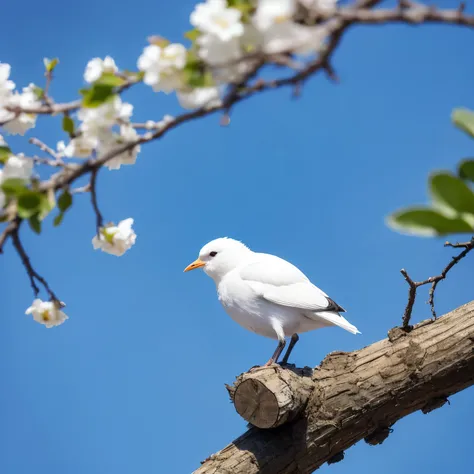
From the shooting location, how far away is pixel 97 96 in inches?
77.5

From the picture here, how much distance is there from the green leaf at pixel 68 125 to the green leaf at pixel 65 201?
29 centimetres

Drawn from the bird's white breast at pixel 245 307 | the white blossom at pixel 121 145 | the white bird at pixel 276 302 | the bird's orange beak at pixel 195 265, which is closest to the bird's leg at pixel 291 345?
the white bird at pixel 276 302

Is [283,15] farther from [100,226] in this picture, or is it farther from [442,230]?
[100,226]

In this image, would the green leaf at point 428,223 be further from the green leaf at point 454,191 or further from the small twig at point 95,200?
the small twig at point 95,200

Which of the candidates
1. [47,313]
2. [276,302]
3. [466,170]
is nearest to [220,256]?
[276,302]

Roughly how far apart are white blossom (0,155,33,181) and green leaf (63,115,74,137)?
8.5 inches

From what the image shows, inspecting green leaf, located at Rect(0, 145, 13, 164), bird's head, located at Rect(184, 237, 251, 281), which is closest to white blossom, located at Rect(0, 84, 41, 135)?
green leaf, located at Rect(0, 145, 13, 164)

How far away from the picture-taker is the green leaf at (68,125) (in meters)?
2.26

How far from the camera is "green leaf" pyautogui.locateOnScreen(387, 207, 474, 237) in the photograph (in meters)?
1.21

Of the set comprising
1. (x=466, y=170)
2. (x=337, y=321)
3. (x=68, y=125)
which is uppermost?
(x=68, y=125)

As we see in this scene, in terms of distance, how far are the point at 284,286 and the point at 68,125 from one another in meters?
2.29

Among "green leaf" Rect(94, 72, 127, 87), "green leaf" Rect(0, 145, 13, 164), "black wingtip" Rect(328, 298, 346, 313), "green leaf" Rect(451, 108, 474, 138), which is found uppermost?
"green leaf" Rect(0, 145, 13, 164)

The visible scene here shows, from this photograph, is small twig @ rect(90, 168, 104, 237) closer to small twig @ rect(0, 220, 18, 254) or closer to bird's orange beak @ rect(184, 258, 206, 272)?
small twig @ rect(0, 220, 18, 254)

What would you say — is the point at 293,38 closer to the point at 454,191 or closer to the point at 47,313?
the point at 454,191
